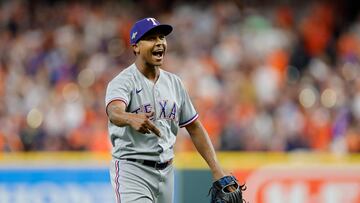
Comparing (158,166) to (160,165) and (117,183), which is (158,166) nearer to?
(160,165)

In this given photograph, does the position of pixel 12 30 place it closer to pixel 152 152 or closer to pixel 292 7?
pixel 292 7

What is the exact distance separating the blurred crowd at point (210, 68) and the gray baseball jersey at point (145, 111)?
628cm

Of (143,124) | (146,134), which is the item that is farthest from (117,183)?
(143,124)

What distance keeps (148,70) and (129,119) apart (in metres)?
0.73

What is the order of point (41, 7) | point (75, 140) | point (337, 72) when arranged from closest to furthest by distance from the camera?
point (75, 140) < point (337, 72) < point (41, 7)

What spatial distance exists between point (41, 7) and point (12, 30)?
0.95 m

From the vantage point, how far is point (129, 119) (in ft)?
20.0

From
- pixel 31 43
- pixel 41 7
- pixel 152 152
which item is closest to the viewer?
pixel 152 152

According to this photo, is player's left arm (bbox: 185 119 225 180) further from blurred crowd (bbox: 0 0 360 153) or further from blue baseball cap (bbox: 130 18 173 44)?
blurred crowd (bbox: 0 0 360 153)

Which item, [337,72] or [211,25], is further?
[211,25]

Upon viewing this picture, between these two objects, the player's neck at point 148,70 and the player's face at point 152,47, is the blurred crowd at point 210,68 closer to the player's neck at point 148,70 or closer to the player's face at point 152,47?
the player's neck at point 148,70

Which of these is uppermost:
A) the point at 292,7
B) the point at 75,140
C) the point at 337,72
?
the point at 292,7

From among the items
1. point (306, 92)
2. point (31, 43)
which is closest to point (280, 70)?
point (306, 92)

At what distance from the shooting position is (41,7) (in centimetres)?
1673
